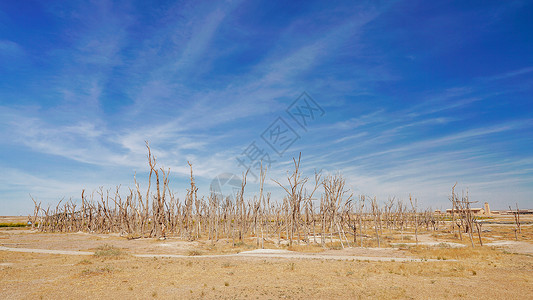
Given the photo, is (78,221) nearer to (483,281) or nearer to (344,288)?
(344,288)

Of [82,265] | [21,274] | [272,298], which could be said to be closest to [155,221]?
[82,265]

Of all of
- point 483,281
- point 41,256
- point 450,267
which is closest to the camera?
point 483,281

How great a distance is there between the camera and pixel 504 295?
1060cm

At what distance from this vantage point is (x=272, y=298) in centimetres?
1023

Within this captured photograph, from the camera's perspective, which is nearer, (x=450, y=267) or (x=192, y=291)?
(x=192, y=291)

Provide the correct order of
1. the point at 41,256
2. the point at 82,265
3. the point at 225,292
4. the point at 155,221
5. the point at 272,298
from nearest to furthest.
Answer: the point at 272,298
the point at 225,292
the point at 82,265
the point at 41,256
the point at 155,221

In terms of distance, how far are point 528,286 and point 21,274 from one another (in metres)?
21.9

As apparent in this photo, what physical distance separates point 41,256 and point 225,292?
1701 centimetres

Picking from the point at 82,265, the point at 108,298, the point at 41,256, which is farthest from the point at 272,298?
the point at 41,256

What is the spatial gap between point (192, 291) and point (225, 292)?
50.0 inches

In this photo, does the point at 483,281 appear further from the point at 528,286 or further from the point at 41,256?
the point at 41,256

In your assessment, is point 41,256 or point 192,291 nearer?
point 192,291

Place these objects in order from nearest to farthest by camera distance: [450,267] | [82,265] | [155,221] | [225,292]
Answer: [225,292]
[450,267]
[82,265]
[155,221]

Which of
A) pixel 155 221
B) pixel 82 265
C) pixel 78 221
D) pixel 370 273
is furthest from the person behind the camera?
pixel 78 221
